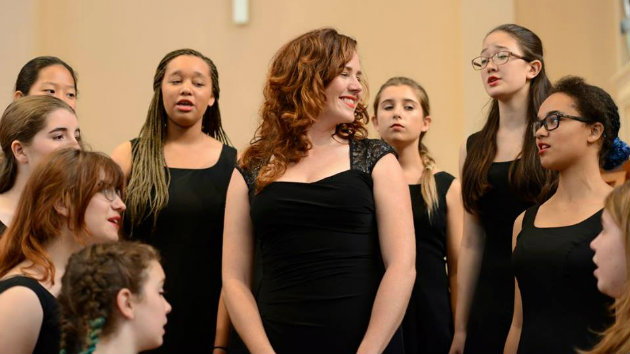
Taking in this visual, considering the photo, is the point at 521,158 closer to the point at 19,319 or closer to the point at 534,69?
the point at 534,69

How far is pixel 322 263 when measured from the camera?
2.61m

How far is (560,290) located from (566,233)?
6.9 inches

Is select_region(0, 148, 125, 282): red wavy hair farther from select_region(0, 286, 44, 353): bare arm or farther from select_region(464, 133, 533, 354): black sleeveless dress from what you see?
select_region(464, 133, 533, 354): black sleeveless dress

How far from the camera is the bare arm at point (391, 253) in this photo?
2.53 metres

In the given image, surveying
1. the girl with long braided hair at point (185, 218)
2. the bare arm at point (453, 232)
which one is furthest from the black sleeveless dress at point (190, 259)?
the bare arm at point (453, 232)

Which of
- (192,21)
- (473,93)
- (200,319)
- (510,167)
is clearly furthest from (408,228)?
(192,21)

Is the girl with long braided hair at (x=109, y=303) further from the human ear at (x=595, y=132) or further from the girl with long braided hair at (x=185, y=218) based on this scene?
the human ear at (x=595, y=132)

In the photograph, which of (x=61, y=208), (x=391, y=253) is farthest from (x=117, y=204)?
(x=391, y=253)

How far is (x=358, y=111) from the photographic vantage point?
9.52 feet

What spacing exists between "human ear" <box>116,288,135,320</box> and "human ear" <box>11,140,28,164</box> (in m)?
1.00

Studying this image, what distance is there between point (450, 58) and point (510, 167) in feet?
8.54

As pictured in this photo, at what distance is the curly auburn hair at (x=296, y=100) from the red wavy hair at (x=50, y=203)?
1.72ft

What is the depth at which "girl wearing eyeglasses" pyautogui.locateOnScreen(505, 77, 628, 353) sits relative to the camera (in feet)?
8.32

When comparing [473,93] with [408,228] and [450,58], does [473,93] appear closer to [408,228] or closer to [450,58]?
[450,58]
